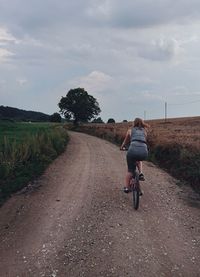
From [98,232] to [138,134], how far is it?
3391 millimetres

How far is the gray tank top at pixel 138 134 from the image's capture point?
11977 millimetres

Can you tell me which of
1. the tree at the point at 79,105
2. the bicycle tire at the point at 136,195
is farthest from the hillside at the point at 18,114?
the bicycle tire at the point at 136,195

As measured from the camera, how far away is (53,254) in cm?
820

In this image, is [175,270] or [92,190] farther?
[92,190]

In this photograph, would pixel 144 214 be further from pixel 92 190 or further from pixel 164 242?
pixel 92 190

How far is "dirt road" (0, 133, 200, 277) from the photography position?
25.3 ft

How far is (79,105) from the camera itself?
101250mm

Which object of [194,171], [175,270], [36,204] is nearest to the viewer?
[175,270]

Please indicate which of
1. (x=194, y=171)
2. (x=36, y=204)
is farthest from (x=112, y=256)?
(x=194, y=171)

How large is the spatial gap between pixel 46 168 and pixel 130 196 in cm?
678

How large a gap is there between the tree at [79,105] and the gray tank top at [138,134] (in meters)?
89.1

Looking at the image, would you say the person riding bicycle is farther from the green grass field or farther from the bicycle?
the green grass field

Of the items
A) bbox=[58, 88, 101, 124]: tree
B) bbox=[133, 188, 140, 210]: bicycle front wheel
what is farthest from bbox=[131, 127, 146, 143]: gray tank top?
bbox=[58, 88, 101, 124]: tree

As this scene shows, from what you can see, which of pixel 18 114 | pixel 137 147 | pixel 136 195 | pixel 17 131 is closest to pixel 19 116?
pixel 18 114
